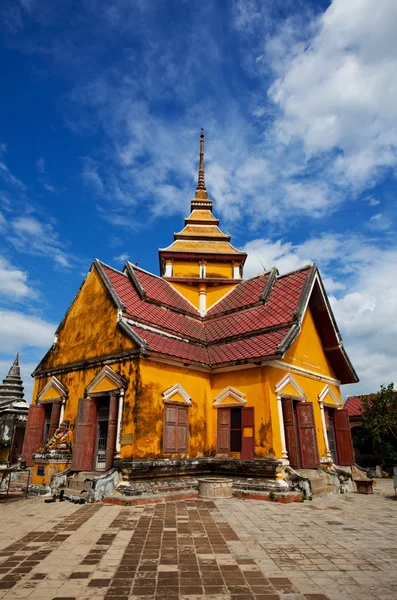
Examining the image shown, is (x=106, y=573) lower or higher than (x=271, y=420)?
lower

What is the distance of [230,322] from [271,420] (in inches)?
191

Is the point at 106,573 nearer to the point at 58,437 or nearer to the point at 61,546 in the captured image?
the point at 61,546

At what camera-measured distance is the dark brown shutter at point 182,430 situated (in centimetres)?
1131

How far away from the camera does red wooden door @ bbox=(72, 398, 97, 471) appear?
1109cm

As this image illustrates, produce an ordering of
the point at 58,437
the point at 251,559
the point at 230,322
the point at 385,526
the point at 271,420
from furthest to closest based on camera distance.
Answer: the point at 230,322 < the point at 58,437 < the point at 271,420 < the point at 385,526 < the point at 251,559

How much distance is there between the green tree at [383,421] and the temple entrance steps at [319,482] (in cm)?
941

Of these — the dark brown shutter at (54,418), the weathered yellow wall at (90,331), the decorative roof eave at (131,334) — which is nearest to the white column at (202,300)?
the weathered yellow wall at (90,331)

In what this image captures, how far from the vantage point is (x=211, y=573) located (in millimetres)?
4578

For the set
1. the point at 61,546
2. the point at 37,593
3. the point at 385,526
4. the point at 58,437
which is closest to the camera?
the point at 37,593

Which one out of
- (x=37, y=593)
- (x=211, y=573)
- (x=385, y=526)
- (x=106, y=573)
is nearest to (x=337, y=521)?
(x=385, y=526)

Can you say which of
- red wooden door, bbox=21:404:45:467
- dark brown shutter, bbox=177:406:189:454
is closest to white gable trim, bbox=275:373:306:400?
dark brown shutter, bbox=177:406:189:454

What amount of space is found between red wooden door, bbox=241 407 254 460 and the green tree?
39.0 ft

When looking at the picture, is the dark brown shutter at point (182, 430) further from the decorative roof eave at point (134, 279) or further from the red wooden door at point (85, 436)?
the decorative roof eave at point (134, 279)

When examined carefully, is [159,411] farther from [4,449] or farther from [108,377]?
[4,449]
